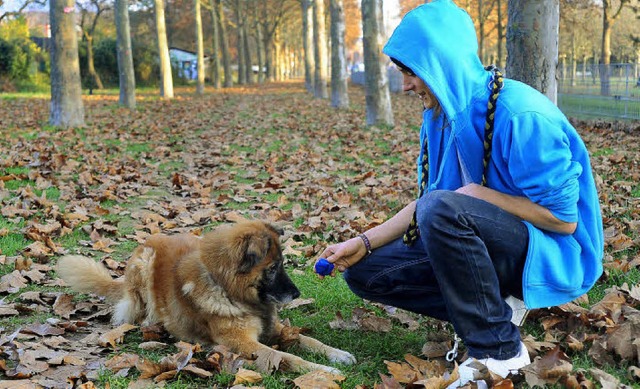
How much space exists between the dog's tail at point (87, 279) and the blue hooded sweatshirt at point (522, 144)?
2901 mm

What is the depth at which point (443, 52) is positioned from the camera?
3.30 metres

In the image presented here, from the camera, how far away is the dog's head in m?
4.00

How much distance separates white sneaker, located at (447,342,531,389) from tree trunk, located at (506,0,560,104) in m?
4.21

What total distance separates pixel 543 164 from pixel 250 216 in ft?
16.2

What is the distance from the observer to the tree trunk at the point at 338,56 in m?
23.6

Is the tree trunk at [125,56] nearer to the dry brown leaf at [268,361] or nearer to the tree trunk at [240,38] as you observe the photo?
the dry brown leaf at [268,361]

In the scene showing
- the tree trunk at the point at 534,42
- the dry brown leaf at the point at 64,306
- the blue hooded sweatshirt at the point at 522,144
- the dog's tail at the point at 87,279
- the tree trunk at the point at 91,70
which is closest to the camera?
the blue hooded sweatshirt at the point at 522,144

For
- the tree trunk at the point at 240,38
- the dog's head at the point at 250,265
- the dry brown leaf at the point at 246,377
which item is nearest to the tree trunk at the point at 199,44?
the tree trunk at the point at 240,38

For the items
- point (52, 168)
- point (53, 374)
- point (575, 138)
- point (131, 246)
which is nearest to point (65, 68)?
point (52, 168)

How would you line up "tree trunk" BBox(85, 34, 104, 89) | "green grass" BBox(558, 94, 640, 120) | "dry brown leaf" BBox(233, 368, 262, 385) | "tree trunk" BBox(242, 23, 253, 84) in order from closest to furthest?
"dry brown leaf" BBox(233, 368, 262, 385)
"green grass" BBox(558, 94, 640, 120)
"tree trunk" BBox(85, 34, 104, 89)
"tree trunk" BBox(242, 23, 253, 84)

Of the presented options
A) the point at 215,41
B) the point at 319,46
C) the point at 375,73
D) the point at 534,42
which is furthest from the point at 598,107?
the point at 215,41

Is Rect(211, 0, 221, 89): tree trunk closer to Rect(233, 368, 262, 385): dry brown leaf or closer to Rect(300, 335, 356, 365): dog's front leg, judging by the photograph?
Rect(300, 335, 356, 365): dog's front leg

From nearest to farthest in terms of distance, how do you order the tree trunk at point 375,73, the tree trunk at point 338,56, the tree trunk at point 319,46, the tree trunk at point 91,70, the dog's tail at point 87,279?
1. the dog's tail at point 87,279
2. the tree trunk at point 375,73
3. the tree trunk at point 338,56
4. the tree trunk at point 319,46
5. the tree trunk at point 91,70

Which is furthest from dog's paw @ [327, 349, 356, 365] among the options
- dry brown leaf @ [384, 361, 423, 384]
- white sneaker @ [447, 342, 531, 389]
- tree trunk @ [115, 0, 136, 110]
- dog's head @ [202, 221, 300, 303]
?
tree trunk @ [115, 0, 136, 110]
